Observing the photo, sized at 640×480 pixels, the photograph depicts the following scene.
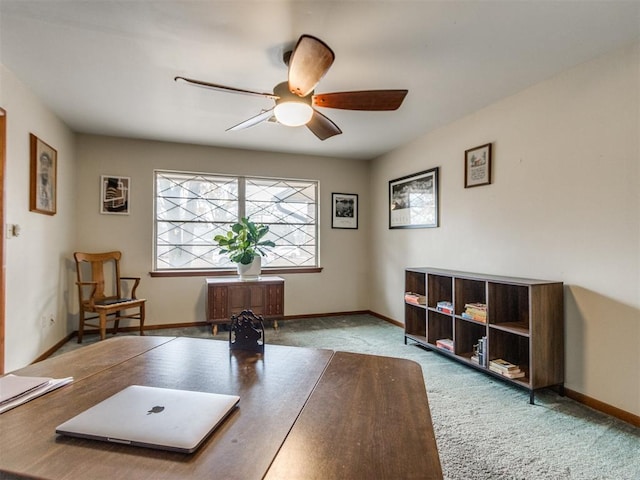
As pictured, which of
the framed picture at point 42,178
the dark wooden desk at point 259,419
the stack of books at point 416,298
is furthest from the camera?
the stack of books at point 416,298

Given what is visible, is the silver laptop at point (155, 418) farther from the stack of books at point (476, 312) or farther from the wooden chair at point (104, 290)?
→ the wooden chair at point (104, 290)

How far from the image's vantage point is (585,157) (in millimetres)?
2369

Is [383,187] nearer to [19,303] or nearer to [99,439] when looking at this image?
[19,303]

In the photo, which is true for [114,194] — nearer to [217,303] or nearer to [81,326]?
[81,326]

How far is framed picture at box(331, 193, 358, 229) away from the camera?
5090 millimetres

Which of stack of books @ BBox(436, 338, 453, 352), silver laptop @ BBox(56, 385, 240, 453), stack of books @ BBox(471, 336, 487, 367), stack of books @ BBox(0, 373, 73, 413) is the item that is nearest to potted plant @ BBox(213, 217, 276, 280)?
stack of books @ BBox(436, 338, 453, 352)

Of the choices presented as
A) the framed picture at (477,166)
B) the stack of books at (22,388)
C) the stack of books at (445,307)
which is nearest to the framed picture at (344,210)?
the framed picture at (477,166)

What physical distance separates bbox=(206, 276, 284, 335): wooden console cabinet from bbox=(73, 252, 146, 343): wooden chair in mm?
780

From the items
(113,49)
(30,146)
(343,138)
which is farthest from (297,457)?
(343,138)

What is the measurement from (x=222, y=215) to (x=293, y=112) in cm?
268

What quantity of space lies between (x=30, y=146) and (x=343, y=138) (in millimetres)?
3065

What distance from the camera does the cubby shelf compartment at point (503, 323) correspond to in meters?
2.38

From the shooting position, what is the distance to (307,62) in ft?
5.80

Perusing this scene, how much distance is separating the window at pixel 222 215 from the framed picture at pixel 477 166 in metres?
2.28
